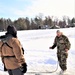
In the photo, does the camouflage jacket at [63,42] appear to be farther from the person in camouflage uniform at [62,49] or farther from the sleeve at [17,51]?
the sleeve at [17,51]

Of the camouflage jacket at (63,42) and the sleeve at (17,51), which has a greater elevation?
the sleeve at (17,51)

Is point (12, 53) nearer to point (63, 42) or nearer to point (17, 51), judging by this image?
point (17, 51)

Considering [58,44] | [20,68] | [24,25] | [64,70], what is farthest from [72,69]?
[24,25]

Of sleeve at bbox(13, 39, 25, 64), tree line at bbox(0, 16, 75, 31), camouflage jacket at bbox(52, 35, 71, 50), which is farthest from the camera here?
tree line at bbox(0, 16, 75, 31)

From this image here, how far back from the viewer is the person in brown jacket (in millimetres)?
4273

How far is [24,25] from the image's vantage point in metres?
90.6

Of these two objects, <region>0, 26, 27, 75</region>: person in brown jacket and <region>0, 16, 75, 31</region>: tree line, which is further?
<region>0, 16, 75, 31</region>: tree line

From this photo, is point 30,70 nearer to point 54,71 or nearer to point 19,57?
point 54,71

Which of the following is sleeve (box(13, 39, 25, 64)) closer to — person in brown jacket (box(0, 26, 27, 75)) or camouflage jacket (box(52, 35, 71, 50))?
person in brown jacket (box(0, 26, 27, 75))

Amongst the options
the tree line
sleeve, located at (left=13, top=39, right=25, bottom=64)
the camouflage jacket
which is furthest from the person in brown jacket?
the tree line

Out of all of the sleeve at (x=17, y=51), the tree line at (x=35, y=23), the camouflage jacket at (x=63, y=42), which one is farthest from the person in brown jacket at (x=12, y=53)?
the tree line at (x=35, y=23)

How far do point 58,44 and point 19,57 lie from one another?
393 centimetres

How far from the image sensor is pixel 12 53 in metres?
4.37

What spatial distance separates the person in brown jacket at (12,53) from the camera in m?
4.27
